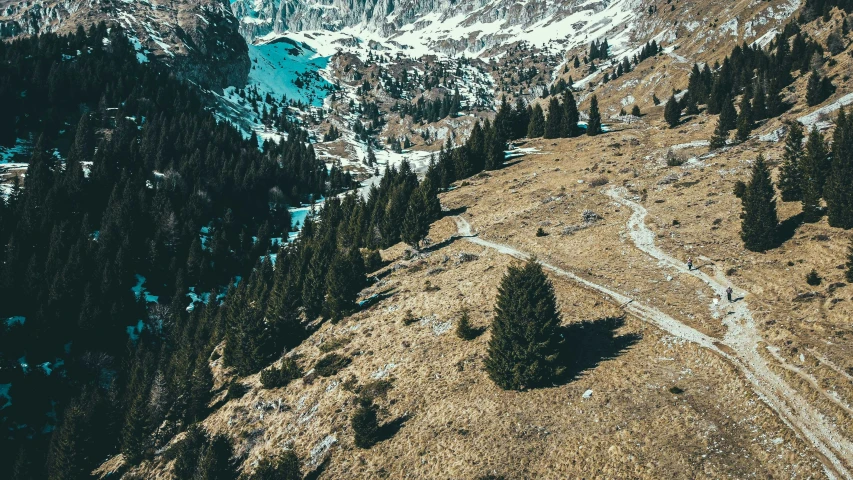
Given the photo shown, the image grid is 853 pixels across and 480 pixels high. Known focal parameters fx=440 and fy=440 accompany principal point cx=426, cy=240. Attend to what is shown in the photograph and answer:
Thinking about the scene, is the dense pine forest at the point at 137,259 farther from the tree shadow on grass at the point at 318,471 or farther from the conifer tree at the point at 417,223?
the tree shadow on grass at the point at 318,471

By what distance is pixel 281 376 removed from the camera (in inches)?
1747

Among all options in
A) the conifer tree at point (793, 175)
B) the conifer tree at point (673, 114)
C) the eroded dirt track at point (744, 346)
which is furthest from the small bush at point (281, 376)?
the conifer tree at point (673, 114)

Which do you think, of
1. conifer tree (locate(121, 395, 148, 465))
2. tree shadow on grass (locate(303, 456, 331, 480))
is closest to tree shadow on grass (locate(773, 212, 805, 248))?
tree shadow on grass (locate(303, 456, 331, 480))

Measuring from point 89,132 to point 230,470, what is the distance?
15936 cm

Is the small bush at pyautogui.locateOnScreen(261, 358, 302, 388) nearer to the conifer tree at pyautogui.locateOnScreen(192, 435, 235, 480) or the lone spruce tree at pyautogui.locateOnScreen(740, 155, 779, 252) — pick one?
the conifer tree at pyautogui.locateOnScreen(192, 435, 235, 480)

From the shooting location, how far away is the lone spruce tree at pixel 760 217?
134ft

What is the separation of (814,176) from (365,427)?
49.1 meters

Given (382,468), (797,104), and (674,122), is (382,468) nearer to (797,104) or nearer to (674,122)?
(797,104)

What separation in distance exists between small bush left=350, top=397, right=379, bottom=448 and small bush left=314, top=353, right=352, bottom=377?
35.2ft

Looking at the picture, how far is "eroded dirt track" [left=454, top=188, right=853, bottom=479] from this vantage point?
70.3ft

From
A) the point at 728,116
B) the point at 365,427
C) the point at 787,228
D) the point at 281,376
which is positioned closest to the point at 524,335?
the point at 365,427

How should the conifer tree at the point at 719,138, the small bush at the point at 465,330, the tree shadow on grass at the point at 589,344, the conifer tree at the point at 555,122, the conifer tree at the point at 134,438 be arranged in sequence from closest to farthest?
1. the tree shadow on grass at the point at 589,344
2. the small bush at the point at 465,330
3. the conifer tree at the point at 134,438
4. the conifer tree at the point at 719,138
5. the conifer tree at the point at 555,122

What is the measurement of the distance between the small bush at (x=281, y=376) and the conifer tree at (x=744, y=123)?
75508 mm

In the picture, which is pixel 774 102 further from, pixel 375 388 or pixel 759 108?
pixel 375 388
